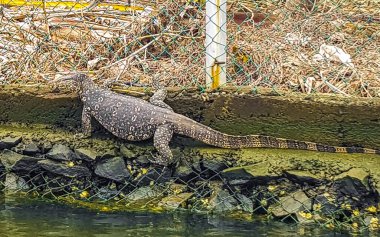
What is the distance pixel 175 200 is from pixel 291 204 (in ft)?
3.56

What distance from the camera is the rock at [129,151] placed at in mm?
6508

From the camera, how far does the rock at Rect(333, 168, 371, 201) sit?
5898 mm

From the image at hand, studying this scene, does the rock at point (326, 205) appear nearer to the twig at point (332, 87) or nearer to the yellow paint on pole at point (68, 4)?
the twig at point (332, 87)

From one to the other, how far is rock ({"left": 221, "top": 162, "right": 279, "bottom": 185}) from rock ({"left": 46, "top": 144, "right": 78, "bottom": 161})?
5.15 ft

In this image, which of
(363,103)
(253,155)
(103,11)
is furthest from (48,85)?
(363,103)

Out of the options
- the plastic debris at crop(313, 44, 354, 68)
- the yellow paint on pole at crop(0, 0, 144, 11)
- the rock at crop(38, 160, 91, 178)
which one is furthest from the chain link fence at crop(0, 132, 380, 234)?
the yellow paint on pole at crop(0, 0, 144, 11)

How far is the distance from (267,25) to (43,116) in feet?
9.14

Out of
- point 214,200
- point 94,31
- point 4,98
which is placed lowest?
point 214,200

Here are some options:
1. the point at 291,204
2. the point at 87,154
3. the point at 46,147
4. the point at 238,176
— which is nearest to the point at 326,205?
the point at 291,204

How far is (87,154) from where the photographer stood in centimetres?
652

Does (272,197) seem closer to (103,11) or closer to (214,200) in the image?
(214,200)

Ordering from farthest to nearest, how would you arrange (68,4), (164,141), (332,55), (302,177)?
(68,4)
(332,55)
(164,141)
(302,177)

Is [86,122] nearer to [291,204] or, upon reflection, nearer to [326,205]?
[291,204]

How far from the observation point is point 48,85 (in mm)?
6781
